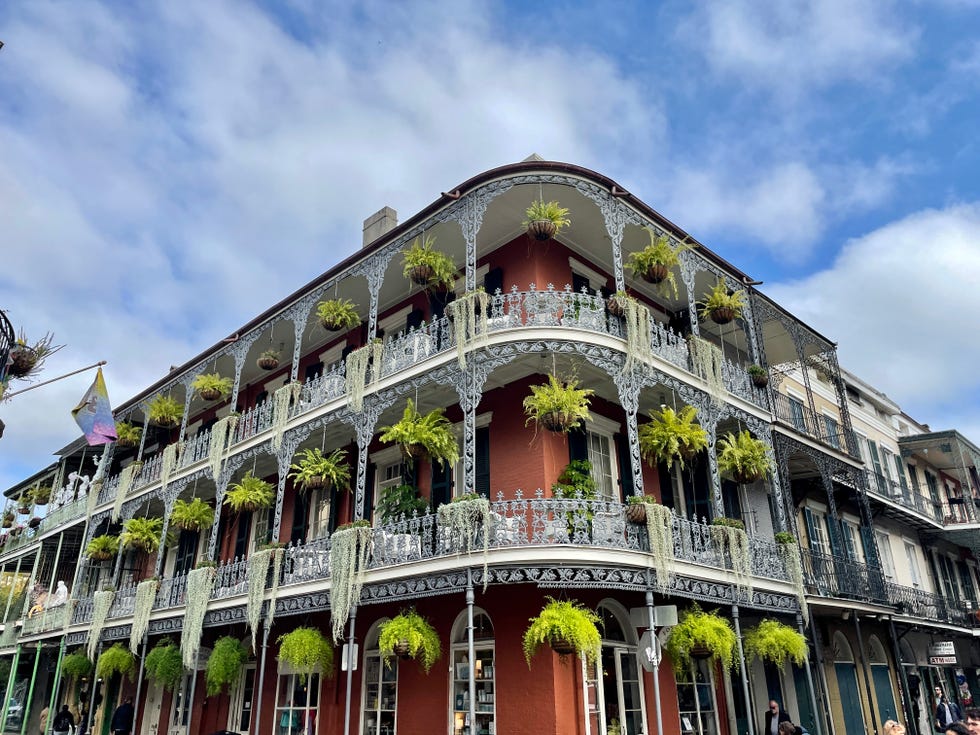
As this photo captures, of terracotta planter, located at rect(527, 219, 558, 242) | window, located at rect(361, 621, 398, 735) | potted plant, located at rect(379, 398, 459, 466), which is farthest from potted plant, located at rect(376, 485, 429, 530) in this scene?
terracotta planter, located at rect(527, 219, 558, 242)

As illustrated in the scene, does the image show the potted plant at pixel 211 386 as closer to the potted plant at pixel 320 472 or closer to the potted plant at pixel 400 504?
the potted plant at pixel 320 472

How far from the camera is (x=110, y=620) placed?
60.5ft

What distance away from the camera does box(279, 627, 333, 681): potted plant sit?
12.5 meters

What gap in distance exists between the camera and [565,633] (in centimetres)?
933

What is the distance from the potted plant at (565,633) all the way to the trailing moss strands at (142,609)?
37.3 ft

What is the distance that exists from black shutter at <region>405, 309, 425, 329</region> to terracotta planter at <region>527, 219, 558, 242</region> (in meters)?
4.34

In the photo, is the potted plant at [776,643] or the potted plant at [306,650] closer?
the potted plant at [776,643]

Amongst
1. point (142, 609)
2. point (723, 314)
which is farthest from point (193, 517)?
point (723, 314)

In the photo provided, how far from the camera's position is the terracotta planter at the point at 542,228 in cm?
1222

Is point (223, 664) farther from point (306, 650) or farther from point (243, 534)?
point (243, 534)

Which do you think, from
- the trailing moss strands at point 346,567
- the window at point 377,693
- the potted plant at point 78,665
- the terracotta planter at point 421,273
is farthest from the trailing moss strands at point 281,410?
the potted plant at point 78,665

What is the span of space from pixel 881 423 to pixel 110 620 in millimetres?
25008

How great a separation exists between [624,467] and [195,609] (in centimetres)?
954

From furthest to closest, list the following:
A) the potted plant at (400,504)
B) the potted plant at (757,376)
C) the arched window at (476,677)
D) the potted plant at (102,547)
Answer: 1. the potted plant at (102,547)
2. the potted plant at (757,376)
3. the potted plant at (400,504)
4. the arched window at (476,677)
